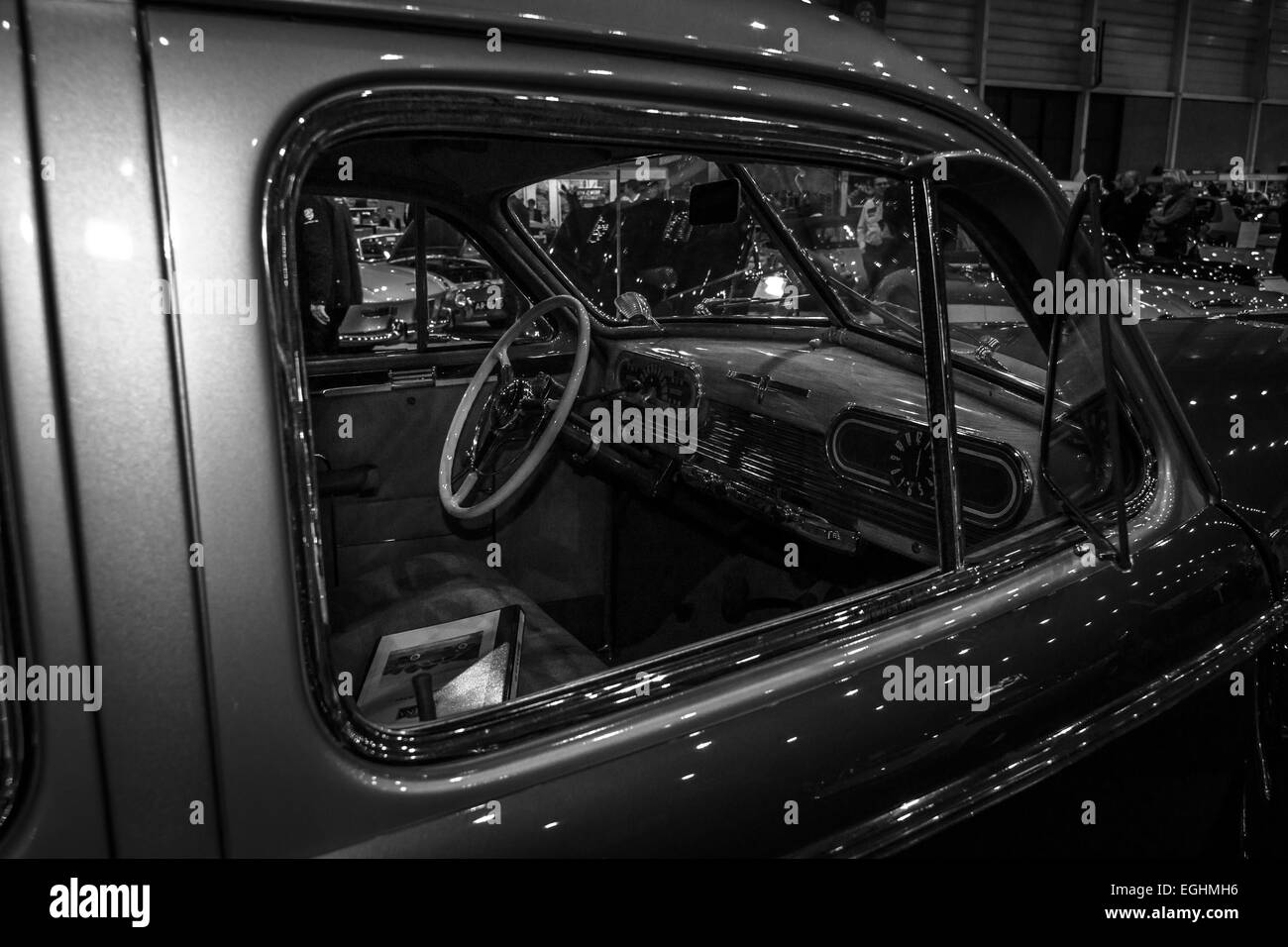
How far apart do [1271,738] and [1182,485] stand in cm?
45

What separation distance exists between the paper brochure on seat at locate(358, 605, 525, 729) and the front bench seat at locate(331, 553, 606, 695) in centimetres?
3

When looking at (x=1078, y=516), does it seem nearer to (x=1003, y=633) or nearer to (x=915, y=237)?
(x=1003, y=633)

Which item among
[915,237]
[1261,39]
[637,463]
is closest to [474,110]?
[915,237]

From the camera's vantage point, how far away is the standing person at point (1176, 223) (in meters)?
13.6

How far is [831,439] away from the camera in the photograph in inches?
84.0

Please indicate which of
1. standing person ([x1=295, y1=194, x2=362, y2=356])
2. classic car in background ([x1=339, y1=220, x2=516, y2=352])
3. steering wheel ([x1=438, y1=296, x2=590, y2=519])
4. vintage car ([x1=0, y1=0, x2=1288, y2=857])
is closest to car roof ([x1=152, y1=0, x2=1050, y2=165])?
vintage car ([x1=0, y1=0, x2=1288, y2=857])

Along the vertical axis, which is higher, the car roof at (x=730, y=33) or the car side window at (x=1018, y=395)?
the car roof at (x=730, y=33)

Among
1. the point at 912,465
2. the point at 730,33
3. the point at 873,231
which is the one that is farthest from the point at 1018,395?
the point at 730,33

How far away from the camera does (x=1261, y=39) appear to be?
2241cm

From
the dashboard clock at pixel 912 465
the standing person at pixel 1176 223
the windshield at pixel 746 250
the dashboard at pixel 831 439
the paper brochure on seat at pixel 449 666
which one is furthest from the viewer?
the standing person at pixel 1176 223

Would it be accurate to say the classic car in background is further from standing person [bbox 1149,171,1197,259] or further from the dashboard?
standing person [bbox 1149,171,1197,259]

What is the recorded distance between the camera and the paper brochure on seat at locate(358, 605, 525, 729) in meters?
1.55

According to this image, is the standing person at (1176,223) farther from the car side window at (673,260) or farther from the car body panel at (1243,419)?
the car body panel at (1243,419)

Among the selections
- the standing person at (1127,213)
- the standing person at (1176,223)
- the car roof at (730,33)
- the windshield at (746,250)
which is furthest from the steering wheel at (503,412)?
the standing person at (1176,223)
